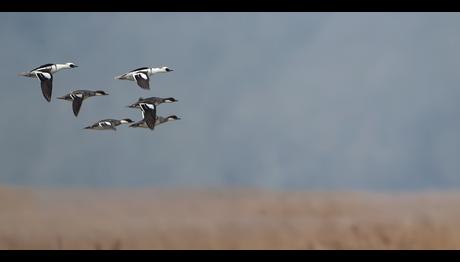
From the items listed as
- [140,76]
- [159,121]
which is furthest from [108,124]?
[140,76]

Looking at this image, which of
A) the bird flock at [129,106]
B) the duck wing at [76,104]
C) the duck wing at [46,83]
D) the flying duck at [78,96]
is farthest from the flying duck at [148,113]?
the duck wing at [46,83]

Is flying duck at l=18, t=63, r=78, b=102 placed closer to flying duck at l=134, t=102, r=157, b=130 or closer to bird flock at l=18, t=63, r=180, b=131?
bird flock at l=18, t=63, r=180, b=131

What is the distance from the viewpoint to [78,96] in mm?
25812

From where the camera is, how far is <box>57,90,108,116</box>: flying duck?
25516 mm

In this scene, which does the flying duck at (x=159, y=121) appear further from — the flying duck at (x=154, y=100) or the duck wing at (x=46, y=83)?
Answer: the duck wing at (x=46, y=83)

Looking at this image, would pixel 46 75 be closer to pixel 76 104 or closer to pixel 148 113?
pixel 76 104
